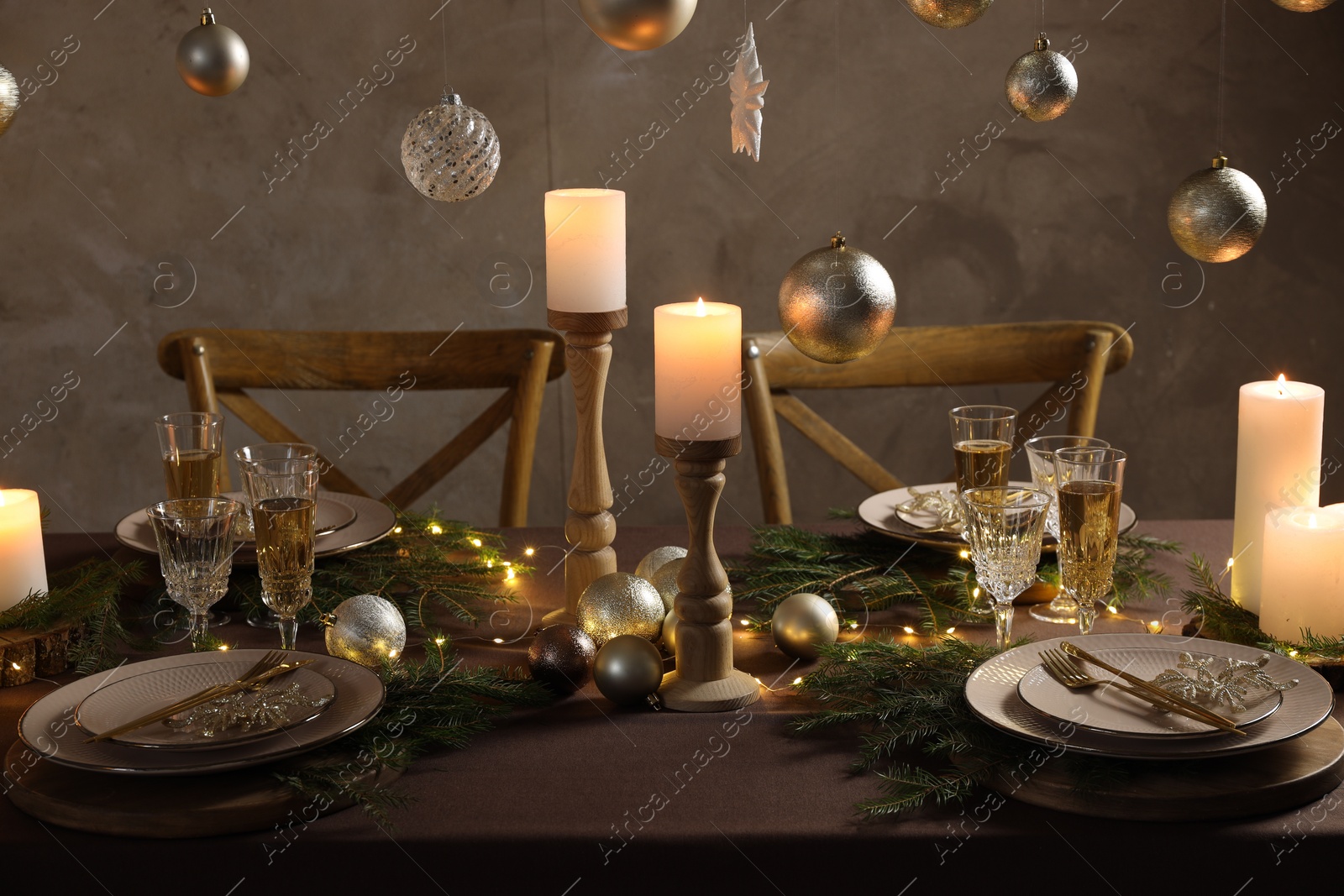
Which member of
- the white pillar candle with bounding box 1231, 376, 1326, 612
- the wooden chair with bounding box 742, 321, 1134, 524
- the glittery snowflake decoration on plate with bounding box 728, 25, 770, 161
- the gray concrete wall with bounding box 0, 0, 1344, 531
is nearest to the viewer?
the glittery snowflake decoration on plate with bounding box 728, 25, 770, 161

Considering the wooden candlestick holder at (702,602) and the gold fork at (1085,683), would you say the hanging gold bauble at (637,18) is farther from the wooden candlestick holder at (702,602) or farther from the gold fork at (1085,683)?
the gold fork at (1085,683)

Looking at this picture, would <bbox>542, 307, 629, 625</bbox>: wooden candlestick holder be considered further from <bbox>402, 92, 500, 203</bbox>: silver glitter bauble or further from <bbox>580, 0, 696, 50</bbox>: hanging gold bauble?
<bbox>580, 0, 696, 50</bbox>: hanging gold bauble

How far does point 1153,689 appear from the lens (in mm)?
1094

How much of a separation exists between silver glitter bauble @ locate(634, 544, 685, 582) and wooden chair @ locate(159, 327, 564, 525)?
0.71 metres

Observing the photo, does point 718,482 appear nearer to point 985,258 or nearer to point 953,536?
point 953,536

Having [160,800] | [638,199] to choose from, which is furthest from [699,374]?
[638,199]

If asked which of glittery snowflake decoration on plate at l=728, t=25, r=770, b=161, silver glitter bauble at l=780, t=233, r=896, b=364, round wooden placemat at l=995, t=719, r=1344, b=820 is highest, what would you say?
glittery snowflake decoration on plate at l=728, t=25, r=770, b=161

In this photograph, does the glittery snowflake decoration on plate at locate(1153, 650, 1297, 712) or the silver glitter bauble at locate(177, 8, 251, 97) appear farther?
the silver glitter bauble at locate(177, 8, 251, 97)

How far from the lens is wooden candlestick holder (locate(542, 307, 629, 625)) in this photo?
147cm

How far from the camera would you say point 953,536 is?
156cm

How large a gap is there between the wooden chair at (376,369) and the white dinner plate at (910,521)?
2.35 feet

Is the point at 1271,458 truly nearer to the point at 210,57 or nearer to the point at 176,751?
the point at 176,751

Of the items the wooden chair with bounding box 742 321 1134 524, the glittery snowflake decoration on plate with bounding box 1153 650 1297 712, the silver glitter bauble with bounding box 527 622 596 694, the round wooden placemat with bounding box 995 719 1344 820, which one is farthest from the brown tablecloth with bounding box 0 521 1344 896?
the wooden chair with bounding box 742 321 1134 524

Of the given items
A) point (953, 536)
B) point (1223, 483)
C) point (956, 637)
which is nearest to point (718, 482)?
point (956, 637)
